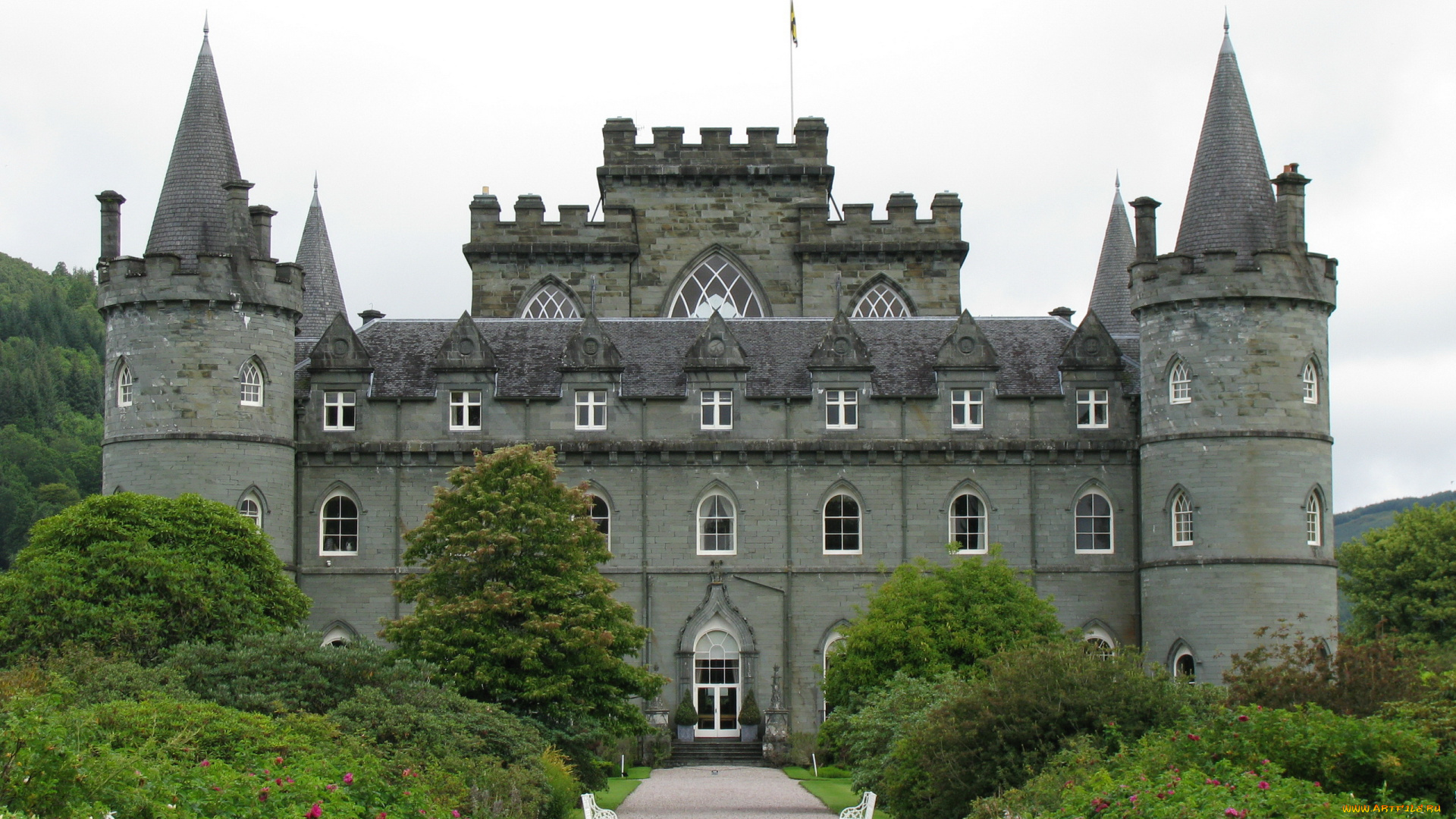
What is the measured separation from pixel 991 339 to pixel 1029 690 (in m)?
24.5

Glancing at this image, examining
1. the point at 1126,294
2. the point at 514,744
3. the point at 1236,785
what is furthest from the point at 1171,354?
the point at 1236,785

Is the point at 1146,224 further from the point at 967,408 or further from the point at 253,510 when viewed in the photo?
the point at 253,510

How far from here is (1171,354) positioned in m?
45.1

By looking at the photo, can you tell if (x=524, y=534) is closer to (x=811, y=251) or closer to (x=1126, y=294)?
(x=811, y=251)

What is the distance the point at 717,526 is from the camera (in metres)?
46.9

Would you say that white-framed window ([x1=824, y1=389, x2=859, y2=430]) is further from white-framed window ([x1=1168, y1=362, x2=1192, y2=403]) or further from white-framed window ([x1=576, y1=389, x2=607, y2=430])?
white-framed window ([x1=1168, y1=362, x2=1192, y2=403])

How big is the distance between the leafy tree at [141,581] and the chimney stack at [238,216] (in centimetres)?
963

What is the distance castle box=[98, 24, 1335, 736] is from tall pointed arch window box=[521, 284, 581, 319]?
14.4 ft

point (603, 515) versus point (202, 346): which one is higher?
point (202, 346)

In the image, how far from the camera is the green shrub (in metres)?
25.6

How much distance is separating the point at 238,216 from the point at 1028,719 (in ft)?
91.5

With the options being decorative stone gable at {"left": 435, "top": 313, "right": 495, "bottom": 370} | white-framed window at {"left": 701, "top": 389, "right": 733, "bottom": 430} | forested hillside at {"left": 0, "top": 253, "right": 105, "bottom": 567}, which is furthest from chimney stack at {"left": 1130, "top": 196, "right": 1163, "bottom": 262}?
forested hillside at {"left": 0, "top": 253, "right": 105, "bottom": 567}

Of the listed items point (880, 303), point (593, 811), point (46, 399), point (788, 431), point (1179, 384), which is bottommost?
point (593, 811)

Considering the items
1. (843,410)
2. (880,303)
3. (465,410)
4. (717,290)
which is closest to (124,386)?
(465,410)
